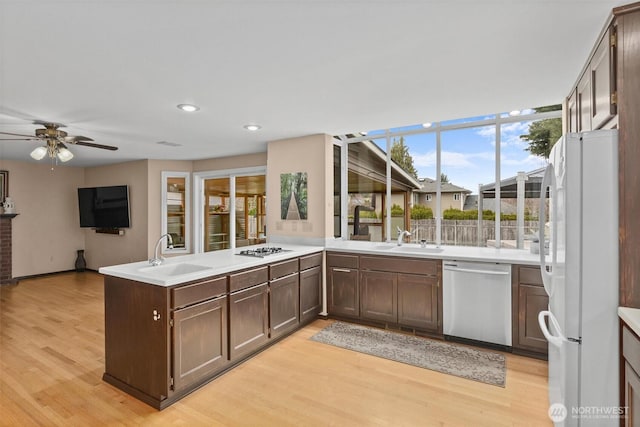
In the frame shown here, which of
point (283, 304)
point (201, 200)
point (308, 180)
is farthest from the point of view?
point (201, 200)

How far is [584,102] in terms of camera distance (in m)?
2.29

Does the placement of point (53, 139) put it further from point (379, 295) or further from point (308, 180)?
point (379, 295)

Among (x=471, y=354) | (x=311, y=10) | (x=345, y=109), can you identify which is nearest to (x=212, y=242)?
(x=345, y=109)

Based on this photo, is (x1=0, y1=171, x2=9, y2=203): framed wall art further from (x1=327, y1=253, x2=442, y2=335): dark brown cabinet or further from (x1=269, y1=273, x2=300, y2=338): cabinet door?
(x1=327, y1=253, x2=442, y2=335): dark brown cabinet

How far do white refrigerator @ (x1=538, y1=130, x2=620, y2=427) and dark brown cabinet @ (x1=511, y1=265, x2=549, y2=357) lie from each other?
54.6 inches

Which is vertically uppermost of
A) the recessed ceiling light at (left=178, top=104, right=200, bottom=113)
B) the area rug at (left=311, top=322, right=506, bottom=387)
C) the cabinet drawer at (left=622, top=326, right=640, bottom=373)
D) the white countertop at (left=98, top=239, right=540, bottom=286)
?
the recessed ceiling light at (left=178, top=104, right=200, bottom=113)

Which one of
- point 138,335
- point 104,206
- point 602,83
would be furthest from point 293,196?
point 104,206

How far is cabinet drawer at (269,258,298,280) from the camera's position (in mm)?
3182

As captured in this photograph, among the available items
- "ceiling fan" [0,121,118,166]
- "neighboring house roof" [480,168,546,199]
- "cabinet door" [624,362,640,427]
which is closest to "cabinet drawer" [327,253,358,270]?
"neighboring house roof" [480,168,546,199]

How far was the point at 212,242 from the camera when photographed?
6316 mm

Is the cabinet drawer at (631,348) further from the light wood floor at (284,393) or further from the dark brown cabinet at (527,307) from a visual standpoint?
the dark brown cabinet at (527,307)

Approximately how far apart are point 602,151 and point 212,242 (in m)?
5.97

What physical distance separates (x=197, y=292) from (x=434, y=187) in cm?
302

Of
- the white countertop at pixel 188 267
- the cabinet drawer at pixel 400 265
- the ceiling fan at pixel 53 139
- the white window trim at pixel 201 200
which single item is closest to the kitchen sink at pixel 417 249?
the cabinet drawer at pixel 400 265
